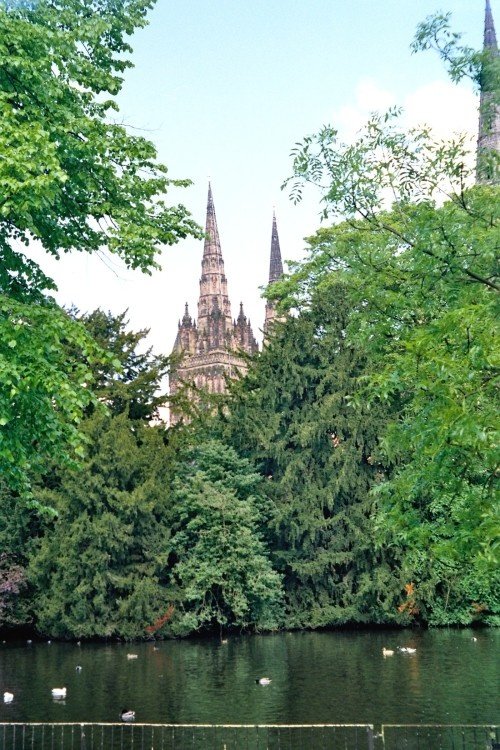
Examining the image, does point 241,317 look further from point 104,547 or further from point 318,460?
point 104,547

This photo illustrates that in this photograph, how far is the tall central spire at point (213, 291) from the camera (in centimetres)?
14362

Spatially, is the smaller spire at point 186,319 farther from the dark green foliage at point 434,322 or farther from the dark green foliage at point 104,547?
the dark green foliage at point 434,322

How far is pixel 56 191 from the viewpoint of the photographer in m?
18.1

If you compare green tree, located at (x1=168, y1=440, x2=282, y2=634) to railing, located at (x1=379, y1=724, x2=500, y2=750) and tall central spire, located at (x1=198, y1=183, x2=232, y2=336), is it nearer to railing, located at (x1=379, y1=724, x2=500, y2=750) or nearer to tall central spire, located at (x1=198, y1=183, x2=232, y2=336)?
railing, located at (x1=379, y1=724, x2=500, y2=750)

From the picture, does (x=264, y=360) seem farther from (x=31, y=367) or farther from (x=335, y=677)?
(x=31, y=367)

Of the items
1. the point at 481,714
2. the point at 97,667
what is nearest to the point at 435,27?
the point at 481,714

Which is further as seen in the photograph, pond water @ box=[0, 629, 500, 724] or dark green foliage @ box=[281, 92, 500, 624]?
pond water @ box=[0, 629, 500, 724]

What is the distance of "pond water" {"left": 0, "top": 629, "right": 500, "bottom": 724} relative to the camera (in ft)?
79.3

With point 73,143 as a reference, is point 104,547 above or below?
below

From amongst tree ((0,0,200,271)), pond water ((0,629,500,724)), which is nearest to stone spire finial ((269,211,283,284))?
pond water ((0,629,500,724))

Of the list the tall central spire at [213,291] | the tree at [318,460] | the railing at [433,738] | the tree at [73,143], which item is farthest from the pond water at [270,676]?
the tall central spire at [213,291]

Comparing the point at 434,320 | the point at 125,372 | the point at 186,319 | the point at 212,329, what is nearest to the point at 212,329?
the point at 212,329

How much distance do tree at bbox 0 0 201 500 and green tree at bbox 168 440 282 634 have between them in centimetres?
2299

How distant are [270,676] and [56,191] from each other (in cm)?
1883
